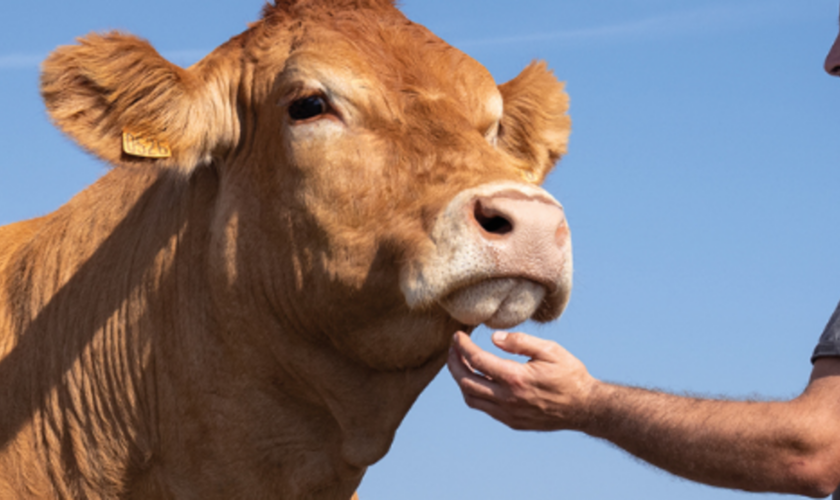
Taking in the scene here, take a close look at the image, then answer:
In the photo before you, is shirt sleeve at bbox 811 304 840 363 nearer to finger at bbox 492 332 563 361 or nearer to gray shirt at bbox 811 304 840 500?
gray shirt at bbox 811 304 840 500

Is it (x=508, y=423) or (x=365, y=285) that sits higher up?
(x=365, y=285)

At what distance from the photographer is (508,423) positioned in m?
4.00

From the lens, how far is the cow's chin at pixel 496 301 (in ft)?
12.8

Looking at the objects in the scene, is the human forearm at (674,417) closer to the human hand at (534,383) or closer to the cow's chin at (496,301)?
the human hand at (534,383)

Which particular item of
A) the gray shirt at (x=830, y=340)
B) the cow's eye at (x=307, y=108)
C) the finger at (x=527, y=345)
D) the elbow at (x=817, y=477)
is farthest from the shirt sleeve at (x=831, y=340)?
the cow's eye at (x=307, y=108)

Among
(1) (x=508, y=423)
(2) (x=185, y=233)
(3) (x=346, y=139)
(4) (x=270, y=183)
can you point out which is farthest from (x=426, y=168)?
(2) (x=185, y=233)

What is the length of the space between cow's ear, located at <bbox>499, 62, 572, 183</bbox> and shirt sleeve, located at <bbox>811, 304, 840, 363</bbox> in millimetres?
2714

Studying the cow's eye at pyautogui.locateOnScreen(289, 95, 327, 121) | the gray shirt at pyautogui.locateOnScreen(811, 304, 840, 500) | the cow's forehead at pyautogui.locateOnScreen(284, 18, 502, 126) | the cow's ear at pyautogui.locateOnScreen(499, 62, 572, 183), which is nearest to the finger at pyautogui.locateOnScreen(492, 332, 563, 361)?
the gray shirt at pyautogui.locateOnScreen(811, 304, 840, 500)

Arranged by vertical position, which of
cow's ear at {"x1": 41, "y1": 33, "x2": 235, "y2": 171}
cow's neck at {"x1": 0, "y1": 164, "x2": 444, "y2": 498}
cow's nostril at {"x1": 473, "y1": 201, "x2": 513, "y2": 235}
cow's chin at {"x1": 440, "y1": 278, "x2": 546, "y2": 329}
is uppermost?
cow's ear at {"x1": 41, "y1": 33, "x2": 235, "y2": 171}

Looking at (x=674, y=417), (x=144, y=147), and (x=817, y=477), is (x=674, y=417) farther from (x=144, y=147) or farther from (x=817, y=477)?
(x=144, y=147)

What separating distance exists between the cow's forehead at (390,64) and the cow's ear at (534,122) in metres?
1.12

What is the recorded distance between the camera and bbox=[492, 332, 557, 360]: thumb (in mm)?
3850

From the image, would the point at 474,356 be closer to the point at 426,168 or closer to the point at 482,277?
the point at 482,277

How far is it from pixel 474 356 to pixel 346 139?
1210mm
